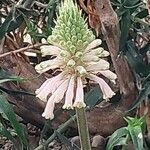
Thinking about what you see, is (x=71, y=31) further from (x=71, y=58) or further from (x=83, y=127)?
(x=83, y=127)

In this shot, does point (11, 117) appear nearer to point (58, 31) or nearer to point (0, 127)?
point (0, 127)

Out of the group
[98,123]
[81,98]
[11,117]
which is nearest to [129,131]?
[81,98]

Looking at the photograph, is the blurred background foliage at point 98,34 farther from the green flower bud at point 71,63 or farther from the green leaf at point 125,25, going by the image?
the green flower bud at point 71,63

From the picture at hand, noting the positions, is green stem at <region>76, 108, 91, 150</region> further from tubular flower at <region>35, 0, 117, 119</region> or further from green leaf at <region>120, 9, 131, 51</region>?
green leaf at <region>120, 9, 131, 51</region>

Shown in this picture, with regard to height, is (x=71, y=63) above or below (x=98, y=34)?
above

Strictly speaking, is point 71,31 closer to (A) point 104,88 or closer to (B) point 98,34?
(A) point 104,88

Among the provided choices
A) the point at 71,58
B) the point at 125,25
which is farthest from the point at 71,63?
the point at 125,25

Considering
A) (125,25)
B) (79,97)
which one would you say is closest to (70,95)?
(79,97)

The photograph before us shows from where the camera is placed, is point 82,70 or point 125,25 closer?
point 82,70
